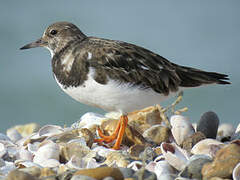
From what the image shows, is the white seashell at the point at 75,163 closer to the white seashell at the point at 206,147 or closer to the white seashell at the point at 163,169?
the white seashell at the point at 163,169

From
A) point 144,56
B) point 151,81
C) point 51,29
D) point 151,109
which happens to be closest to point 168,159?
point 151,81

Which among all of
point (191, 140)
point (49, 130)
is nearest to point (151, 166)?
point (191, 140)

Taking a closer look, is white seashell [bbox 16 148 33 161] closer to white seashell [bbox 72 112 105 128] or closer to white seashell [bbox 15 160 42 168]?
white seashell [bbox 15 160 42 168]

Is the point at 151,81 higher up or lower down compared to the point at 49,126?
higher up

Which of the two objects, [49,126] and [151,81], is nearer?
[151,81]

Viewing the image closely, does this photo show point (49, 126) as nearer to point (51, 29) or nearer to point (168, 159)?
point (51, 29)

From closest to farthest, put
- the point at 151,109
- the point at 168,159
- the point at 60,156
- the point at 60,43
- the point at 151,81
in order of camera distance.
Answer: the point at 168,159, the point at 60,156, the point at 151,81, the point at 60,43, the point at 151,109
